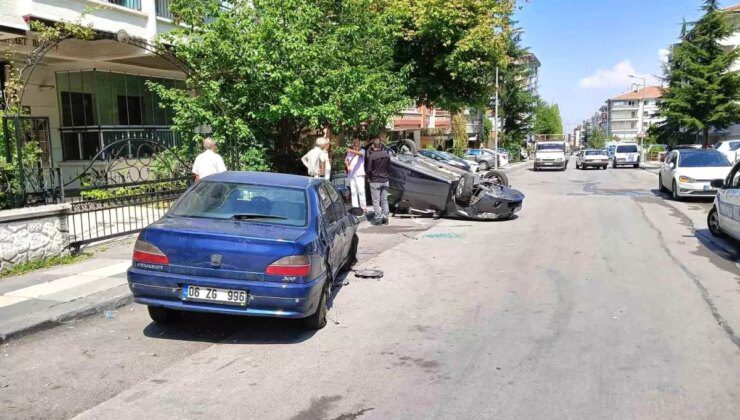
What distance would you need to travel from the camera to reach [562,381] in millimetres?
4363

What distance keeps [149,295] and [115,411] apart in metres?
1.37

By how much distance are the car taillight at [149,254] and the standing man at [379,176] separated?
761cm

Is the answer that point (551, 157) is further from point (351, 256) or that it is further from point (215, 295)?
point (215, 295)

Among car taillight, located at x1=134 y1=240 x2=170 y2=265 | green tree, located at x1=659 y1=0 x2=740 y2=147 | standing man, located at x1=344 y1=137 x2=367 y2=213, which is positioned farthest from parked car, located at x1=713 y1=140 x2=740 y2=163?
car taillight, located at x1=134 y1=240 x2=170 y2=265

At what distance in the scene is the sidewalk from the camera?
570 cm

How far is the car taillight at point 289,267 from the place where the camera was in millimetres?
4961

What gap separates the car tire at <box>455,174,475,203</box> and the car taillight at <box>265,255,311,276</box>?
27.6ft

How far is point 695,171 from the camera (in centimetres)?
1639

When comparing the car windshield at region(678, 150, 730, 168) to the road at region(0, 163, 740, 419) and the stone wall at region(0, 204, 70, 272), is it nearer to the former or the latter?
the road at region(0, 163, 740, 419)

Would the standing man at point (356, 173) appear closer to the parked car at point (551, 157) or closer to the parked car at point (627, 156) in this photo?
the parked car at point (551, 157)

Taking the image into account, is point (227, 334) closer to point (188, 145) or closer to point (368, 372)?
point (368, 372)

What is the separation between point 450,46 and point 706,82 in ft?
104

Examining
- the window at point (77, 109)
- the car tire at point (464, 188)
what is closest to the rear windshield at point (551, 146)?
the car tire at point (464, 188)

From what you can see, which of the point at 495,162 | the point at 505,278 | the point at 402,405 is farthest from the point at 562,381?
the point at 495,162
